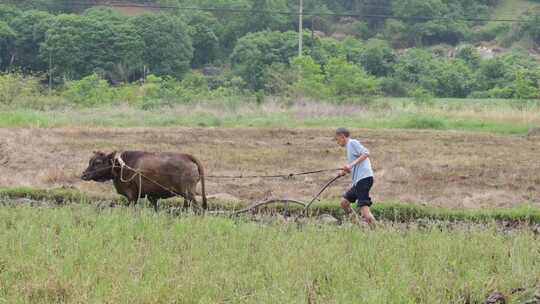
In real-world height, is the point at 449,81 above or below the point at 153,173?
below

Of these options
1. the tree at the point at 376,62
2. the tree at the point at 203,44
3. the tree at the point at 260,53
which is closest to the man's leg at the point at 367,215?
the tree at the point at 260,53

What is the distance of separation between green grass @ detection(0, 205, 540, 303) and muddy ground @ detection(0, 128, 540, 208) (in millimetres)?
4209

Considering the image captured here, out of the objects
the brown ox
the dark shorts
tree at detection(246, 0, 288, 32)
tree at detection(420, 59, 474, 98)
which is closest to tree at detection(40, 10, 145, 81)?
tree at detection(420, 59, 474, 98)

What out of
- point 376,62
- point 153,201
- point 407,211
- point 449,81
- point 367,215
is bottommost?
point 449,81

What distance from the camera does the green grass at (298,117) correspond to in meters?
25.5

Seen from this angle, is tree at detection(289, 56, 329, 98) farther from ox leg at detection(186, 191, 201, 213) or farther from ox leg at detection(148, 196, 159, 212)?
ox leg at detection(186, 191, 201, 213)

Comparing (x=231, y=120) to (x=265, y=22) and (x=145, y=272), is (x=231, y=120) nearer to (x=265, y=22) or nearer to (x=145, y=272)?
(x=145, y=272)

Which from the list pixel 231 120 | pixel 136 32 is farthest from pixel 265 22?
pixel 231 120

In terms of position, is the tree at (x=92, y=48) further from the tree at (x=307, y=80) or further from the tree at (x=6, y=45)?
the tree at (x=307, y=80)

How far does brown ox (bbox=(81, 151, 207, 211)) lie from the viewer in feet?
36.7

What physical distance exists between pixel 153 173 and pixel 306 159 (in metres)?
7.05

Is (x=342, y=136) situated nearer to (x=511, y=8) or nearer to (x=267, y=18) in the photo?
(x=267, y=18)

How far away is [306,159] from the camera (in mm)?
17781

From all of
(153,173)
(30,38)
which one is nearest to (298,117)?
(153,173)
